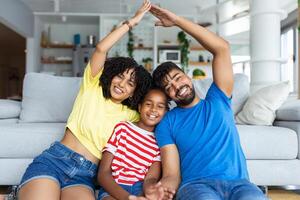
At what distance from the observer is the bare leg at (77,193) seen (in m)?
1.41

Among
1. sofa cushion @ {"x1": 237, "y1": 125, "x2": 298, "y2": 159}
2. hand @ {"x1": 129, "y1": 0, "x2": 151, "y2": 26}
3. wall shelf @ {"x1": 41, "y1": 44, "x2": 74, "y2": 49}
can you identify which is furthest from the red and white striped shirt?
wall shelf @ {"x1": 41, "y1": 44, "x2": 74, "y2": 49}

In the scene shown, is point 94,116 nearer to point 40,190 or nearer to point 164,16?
point 40,190

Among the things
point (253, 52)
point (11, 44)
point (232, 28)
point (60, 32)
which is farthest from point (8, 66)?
point (253, 52)

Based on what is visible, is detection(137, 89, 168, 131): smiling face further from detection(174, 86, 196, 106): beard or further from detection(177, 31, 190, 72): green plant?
detection(177, 31, 190, 72): green plant

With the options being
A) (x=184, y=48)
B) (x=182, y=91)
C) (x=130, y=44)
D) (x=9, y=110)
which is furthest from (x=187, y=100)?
(x=130, y=44)

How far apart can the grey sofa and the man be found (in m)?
0.72

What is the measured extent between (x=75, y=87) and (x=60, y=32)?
5.26 m

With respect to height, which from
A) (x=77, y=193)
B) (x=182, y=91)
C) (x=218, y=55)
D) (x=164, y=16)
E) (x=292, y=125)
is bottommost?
(x=77, y=193)

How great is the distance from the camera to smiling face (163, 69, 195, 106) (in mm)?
1536

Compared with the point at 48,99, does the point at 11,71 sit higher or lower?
higher

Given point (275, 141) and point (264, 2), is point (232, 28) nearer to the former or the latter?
point (264, 2)

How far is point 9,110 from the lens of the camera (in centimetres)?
249

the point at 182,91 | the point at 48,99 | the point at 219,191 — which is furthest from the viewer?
the point at 48,99

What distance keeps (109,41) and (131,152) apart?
0.55 metres
